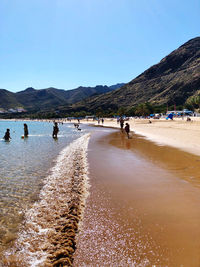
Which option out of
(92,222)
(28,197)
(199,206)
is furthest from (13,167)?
(199,206)

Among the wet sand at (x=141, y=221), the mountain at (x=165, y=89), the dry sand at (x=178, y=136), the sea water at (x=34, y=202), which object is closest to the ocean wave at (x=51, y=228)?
the sea water at (x=34, y=202)

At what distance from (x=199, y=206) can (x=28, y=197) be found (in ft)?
16.9

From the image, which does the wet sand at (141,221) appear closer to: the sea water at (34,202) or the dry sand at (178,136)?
the sea water at (34,202)

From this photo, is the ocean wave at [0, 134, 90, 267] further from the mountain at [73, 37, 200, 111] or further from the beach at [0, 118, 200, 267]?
the mountain at [73, 37, 200, 111]

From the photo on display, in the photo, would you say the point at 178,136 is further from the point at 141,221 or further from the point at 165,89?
the point at 165,89

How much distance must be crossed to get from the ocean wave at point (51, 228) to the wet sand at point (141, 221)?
25 cm

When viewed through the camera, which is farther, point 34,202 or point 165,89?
point 165,89

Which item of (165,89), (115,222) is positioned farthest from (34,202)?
(165,89)

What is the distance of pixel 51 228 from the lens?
Answer: 4.18 m

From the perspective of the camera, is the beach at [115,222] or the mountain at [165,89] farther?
the mountain at [165,89]

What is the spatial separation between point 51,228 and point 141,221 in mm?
2081

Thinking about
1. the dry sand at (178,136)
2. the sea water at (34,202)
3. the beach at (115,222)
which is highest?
the dry sand at (178,136)

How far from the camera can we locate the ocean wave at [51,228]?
3234 millimetres

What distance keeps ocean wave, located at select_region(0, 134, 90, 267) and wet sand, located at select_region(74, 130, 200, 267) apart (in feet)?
0.82
